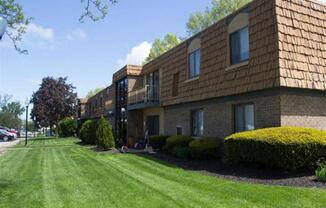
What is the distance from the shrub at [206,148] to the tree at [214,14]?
1098 inches

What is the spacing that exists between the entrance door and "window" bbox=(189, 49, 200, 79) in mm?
5917

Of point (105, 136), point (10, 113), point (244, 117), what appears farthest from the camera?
point (10, 113)

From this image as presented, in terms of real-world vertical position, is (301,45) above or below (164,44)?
below

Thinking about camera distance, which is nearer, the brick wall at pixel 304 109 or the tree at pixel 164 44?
the brick wall at pixel 304 109

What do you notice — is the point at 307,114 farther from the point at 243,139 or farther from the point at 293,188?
the point at 293,188

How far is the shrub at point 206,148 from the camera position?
584 inches

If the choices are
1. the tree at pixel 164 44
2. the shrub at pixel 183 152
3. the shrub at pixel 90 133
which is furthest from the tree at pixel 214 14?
the shrub at pixel 183 152

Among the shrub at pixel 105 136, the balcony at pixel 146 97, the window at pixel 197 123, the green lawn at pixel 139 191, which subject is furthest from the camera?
the balcony at pixel 146 97

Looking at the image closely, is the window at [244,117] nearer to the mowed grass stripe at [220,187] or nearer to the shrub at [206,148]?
the shrub at [206,148]

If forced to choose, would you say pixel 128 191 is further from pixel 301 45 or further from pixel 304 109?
pixel 301 45

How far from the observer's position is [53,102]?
51.3 metres

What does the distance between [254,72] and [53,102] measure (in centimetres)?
4244

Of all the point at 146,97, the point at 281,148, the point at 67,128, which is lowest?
the point at 281,148

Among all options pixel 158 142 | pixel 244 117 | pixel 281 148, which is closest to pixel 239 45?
pixel 244 117
